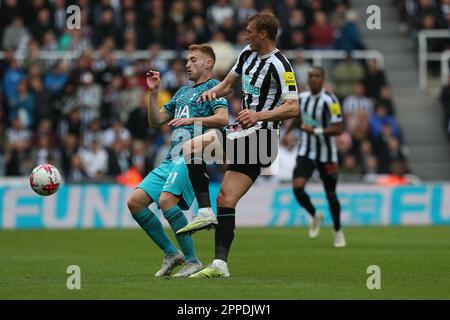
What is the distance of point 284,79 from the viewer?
10156mm

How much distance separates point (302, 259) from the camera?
12891 mm

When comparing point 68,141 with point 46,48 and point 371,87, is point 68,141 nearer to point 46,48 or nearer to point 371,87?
point 46,48

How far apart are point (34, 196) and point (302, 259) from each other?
873 centimetres

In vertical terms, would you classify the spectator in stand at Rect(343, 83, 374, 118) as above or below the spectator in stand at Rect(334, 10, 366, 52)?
below

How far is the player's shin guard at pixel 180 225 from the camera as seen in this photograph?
34.5 ft

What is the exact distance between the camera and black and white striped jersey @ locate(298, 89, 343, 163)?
16.0 m

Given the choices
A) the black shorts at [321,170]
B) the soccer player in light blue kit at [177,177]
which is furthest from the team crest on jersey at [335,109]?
the soccer player in light blue kit at [177,177]

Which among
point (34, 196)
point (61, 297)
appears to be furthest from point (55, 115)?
point (61, 297)

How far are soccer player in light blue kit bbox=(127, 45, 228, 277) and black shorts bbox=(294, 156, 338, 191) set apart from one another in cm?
547

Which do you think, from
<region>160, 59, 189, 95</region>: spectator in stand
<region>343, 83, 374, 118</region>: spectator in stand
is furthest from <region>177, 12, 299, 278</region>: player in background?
<region>343, 83, 374, 118</region>: spectator in stand

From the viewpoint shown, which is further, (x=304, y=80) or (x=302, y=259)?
(x=304, y=80)

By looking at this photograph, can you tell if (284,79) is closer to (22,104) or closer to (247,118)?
(247,118)

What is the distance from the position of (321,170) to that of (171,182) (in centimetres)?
597

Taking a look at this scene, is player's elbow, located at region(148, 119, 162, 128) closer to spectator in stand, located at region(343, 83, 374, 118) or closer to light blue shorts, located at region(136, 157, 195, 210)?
light blue shorts, located at region(136, 157, 195, 210)
